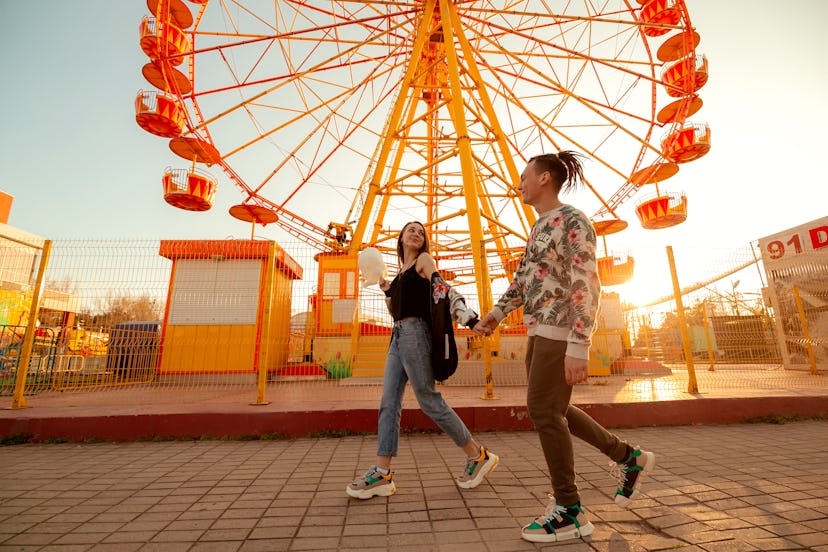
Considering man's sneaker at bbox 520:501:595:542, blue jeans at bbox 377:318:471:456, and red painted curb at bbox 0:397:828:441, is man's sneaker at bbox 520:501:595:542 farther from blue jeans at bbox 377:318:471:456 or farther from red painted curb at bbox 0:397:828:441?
red painted curb at bbox 0:397:828:441

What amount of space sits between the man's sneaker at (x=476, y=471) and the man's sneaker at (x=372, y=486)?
0.47 metres

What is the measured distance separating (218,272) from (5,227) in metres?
28.4

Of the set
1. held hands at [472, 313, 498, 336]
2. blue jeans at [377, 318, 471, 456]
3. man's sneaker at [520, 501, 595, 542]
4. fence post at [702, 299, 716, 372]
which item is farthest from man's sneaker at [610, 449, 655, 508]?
fence post at [702, 299, 716, 372]

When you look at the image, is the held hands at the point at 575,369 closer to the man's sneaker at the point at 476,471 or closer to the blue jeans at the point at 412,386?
the blue jeans at the point at 412,386

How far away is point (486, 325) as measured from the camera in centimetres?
233

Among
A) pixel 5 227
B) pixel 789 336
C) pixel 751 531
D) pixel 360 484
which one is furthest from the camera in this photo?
pixel 5 227

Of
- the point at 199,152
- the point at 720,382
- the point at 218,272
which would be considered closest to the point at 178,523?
the point at 218,272

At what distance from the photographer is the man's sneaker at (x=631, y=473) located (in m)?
2.17

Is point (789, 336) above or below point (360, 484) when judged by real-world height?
above

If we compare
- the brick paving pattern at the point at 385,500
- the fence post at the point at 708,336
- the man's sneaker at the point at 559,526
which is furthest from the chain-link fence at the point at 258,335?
the man's sneaker at the point at 559,526

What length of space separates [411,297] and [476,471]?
1222 mm

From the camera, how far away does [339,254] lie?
38.5ft

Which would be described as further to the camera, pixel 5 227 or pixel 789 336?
pixel 5 227

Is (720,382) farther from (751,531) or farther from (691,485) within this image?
(751,531)
